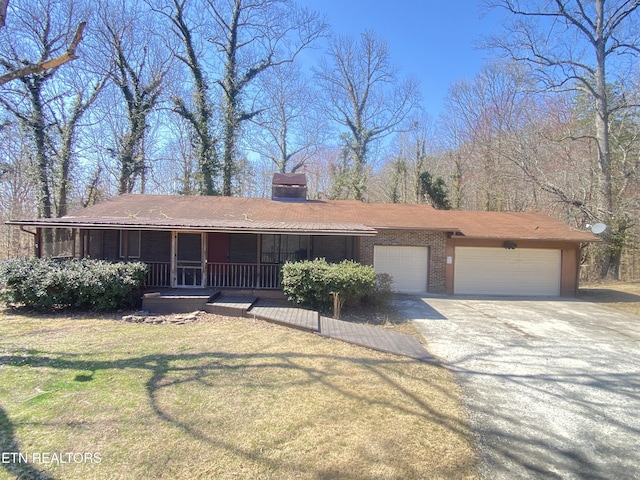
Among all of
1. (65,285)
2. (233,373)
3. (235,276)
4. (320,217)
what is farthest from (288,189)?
(233,373)

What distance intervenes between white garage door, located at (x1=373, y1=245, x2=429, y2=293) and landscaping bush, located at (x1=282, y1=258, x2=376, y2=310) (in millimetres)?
3953

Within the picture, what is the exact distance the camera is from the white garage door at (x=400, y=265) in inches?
512

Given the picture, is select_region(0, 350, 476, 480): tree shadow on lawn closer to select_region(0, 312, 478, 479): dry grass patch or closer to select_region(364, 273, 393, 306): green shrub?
select_region(0, 312, 478, 479): dry grass patch

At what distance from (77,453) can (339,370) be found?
3233 mm

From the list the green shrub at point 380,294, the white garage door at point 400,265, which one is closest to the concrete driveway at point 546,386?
the green shrub at point 380,294

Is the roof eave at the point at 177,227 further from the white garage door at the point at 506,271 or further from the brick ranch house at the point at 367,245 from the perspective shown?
the white garage door at the point at 506,271

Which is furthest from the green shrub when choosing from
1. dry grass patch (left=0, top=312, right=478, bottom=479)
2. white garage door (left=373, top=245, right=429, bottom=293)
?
dry grass patch (left=0, top=312, right=478, bottom=479)

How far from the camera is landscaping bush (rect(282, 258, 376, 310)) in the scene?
8500 millimetres

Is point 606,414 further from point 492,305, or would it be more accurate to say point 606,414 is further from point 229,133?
point 229,133

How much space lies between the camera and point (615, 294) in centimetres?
1363

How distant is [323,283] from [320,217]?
514cm

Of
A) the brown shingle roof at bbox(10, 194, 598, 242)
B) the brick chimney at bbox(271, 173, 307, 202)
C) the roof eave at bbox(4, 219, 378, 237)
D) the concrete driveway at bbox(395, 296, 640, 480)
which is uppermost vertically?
the brick chimney at bbox(271, 173, 307, 202)

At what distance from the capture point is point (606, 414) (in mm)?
4113

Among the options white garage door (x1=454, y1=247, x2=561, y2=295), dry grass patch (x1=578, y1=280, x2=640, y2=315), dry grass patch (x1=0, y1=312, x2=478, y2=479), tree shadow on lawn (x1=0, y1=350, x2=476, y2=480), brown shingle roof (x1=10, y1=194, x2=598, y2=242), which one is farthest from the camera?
white garage door (x1=454, y1=247, x2=561, y2=295)
